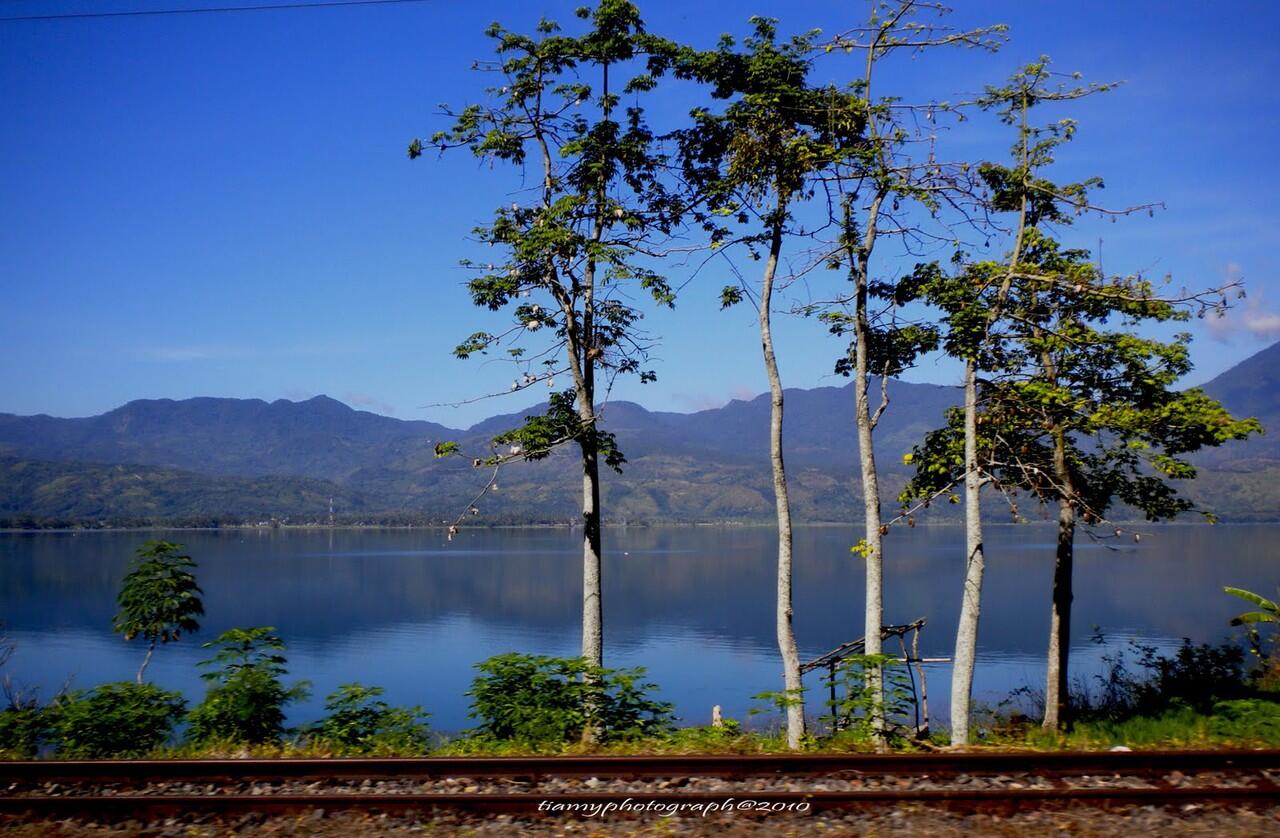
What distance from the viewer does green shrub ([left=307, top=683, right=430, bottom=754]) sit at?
38.1 feet

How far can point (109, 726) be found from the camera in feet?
39.8

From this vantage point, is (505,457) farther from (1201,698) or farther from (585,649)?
(1201,698)

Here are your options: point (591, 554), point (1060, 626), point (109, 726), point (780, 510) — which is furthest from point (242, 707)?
point (1060, 626)

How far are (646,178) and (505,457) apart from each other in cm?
613

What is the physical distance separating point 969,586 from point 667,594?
8015cm

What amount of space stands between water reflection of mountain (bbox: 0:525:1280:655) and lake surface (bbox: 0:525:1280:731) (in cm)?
35

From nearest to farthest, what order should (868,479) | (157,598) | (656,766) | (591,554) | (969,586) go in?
1. (656,766)
2. (969,586)
3. (868,479)
4. (591,554)
5. (157,598)

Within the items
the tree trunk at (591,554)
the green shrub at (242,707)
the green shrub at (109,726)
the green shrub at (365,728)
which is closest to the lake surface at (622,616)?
the green shrub at (109,726)

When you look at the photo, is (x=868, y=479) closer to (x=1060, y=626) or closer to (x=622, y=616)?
(x=1060, y=626)

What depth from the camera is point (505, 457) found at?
1516 centimetres

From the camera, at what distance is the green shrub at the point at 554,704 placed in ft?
38.3


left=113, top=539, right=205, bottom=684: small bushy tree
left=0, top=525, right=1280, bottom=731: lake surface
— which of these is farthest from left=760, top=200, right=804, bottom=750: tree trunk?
left=113, top=539, right=205, bottom=684: small bushy tree

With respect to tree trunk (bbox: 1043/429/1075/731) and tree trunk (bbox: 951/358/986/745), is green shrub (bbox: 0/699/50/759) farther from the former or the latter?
tree trunk (bbox: 1043/429/1075/731)

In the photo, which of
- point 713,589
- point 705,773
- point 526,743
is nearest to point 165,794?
point 526,743
